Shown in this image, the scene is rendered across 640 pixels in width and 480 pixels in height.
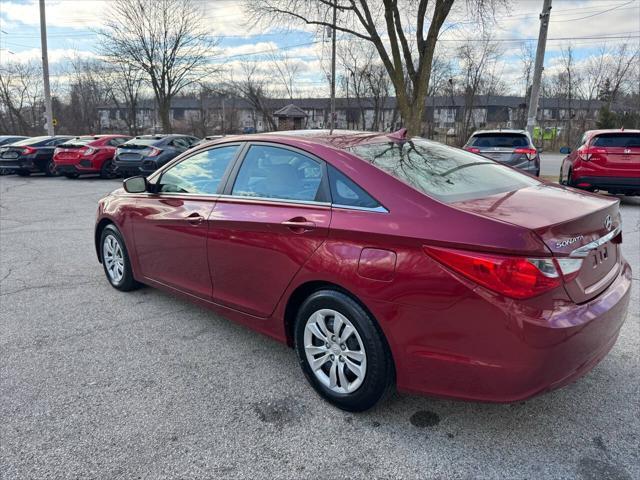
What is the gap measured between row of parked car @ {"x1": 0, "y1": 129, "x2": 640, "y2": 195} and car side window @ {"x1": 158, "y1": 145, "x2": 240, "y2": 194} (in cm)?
404

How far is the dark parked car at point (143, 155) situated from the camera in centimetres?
1427

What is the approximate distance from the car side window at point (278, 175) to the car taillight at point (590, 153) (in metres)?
8.58

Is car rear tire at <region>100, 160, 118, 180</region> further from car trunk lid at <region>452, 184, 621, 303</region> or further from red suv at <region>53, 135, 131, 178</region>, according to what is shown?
car trunk lid at <region>452, 184, 621, 303</region>

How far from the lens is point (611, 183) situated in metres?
9.33

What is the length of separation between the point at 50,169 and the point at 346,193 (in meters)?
17.8

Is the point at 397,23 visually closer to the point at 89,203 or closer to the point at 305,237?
the point at 89,203

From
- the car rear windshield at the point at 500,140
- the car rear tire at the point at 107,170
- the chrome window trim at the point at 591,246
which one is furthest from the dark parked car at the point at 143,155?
the chrome window trim at the point at 591,246

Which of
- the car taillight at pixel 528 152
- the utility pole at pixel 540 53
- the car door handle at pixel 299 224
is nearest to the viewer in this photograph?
the car door handle at pixel 299 224

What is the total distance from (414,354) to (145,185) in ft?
9.50

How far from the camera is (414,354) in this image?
91.7 inches

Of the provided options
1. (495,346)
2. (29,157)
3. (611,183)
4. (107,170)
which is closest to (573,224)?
(495,346)

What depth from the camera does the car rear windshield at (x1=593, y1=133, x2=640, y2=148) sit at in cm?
925

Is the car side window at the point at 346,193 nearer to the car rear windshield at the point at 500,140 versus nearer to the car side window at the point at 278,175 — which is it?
the car side window at the point at 278,175

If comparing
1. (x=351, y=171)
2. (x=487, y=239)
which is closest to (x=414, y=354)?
(x=487, y=239)
